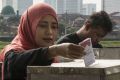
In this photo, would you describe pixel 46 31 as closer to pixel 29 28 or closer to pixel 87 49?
pixel 29 28

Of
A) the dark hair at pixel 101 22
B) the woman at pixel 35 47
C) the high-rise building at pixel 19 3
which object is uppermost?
the woman at pixel 35 47

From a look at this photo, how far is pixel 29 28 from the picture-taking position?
2.35 meters

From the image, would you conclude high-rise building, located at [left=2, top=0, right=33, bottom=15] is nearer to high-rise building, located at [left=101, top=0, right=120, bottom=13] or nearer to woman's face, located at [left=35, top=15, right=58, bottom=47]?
high-rise building, located at [left=101, top=0, right=120, bottom=13]

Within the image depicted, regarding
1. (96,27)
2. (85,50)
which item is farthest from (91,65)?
(96,27)

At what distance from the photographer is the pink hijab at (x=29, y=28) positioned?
7.50ft

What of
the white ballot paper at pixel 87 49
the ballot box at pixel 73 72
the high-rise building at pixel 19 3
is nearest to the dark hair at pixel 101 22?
the white ballot paper at pixel 87 49

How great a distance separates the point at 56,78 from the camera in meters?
1.79

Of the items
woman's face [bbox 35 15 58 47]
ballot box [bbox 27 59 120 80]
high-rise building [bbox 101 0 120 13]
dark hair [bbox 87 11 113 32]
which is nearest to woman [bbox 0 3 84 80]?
woman's face [bbox 35 15 58 47]

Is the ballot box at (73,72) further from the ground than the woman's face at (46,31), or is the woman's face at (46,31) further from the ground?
the woman's face at (46,31)

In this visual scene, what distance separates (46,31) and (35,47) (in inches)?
4.8

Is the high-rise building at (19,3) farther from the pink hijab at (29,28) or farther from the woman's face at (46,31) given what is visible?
the woman's face at (46,31)

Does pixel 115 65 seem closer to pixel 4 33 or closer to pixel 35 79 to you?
pixel 35 79

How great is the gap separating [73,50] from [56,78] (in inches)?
5.7

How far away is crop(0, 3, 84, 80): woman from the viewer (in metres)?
1.98
